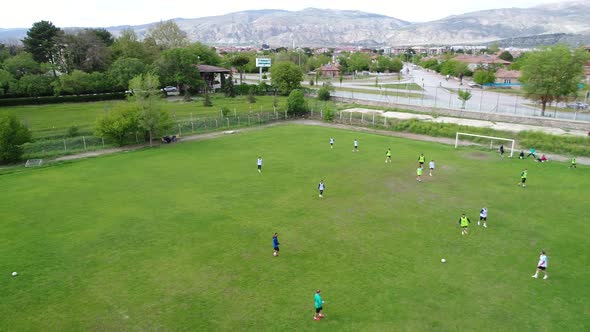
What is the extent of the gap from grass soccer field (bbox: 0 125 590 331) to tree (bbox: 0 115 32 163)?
3.97m

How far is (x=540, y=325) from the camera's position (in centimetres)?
1403

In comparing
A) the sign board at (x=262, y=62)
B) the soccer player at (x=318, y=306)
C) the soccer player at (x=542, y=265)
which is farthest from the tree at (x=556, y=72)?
the sign board at (x=262, y=62)

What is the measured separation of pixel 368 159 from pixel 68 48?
239 ft

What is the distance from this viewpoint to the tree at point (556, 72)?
48.1 m

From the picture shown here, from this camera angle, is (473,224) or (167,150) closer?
(473,224)

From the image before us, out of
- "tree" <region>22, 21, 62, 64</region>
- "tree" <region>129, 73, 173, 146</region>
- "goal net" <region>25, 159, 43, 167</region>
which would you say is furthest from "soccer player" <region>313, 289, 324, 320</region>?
"tree" <region>22, 21, 62, 64</region>

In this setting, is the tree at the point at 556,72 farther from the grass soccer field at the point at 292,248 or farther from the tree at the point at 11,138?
the tree at the point at 11,138

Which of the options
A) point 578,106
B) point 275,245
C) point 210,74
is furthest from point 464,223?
point 210,74

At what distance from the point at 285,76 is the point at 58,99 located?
134 ft

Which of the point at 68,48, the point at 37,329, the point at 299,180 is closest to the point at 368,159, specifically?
the point at 299,180

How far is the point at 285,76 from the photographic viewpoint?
257ft

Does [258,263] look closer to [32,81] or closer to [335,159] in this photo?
[335,159]

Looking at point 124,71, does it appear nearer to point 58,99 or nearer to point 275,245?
point 58,99

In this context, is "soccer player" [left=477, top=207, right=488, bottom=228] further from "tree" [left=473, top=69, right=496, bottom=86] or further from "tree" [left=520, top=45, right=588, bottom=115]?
"tree" [left=473, top=69, right=496, bottom=86]
